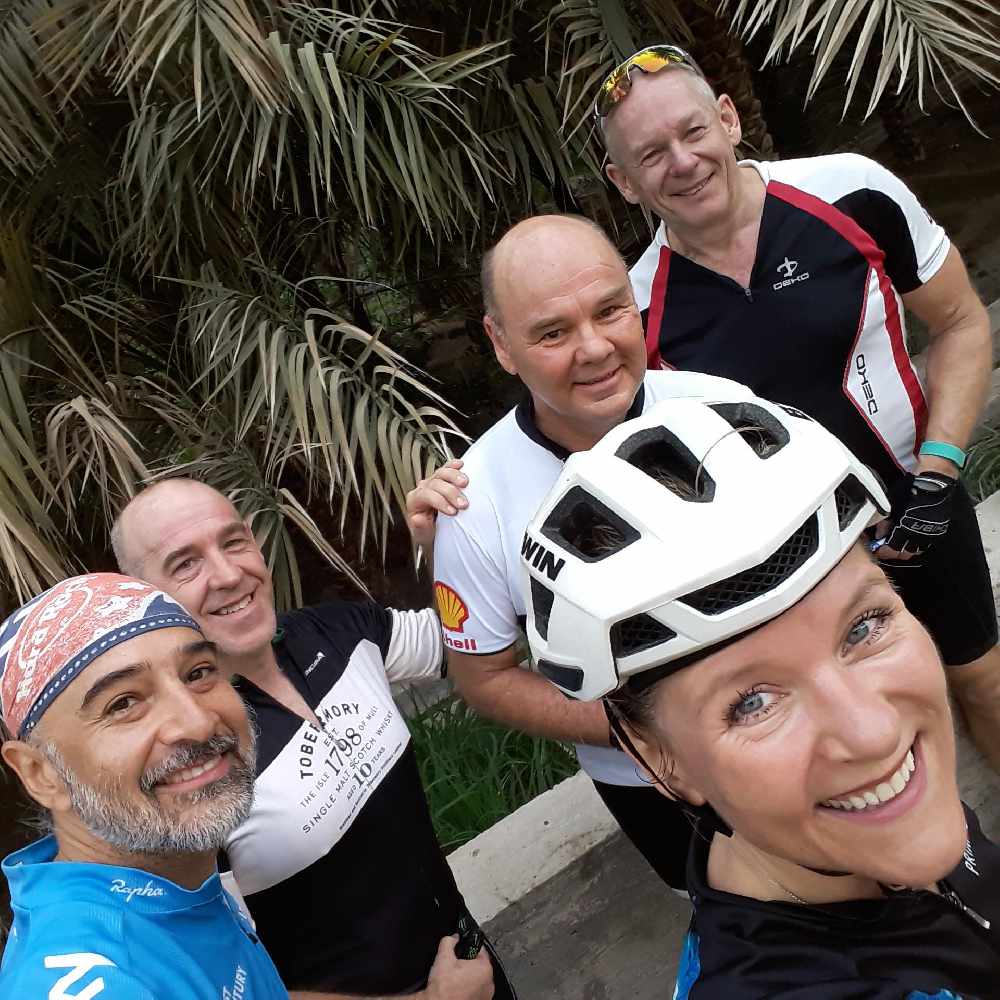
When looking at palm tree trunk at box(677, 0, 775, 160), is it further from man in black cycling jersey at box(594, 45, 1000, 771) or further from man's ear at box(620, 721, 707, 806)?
man's ear at box(620, 721, 707, 806)

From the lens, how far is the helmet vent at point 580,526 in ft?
3.81

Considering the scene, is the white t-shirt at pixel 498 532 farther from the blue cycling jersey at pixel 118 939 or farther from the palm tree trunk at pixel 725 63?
the palm tree trunk at pixel 725 63

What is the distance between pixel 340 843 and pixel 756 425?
1200 mm

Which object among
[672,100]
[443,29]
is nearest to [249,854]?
[672,100]

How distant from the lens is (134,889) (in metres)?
1.45

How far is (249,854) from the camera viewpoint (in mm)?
1773

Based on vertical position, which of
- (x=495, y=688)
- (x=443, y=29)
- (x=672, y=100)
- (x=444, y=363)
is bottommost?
(x=444, y=363)

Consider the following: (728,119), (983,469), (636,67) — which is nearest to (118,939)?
(636,67)

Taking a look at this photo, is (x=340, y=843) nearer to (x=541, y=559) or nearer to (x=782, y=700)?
(x=541, y=559)

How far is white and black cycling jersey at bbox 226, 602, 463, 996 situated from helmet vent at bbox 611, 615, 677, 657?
39.1 inches

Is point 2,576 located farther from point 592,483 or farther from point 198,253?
point 592,483

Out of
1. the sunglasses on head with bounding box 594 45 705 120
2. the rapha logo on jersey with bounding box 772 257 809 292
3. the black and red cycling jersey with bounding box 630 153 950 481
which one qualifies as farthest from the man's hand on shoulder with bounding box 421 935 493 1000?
the sunglasses on head with bounding box 594 45 705 120

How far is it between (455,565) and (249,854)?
659 millimetres

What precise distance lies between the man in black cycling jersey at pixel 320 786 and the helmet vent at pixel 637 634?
0.99 meters
